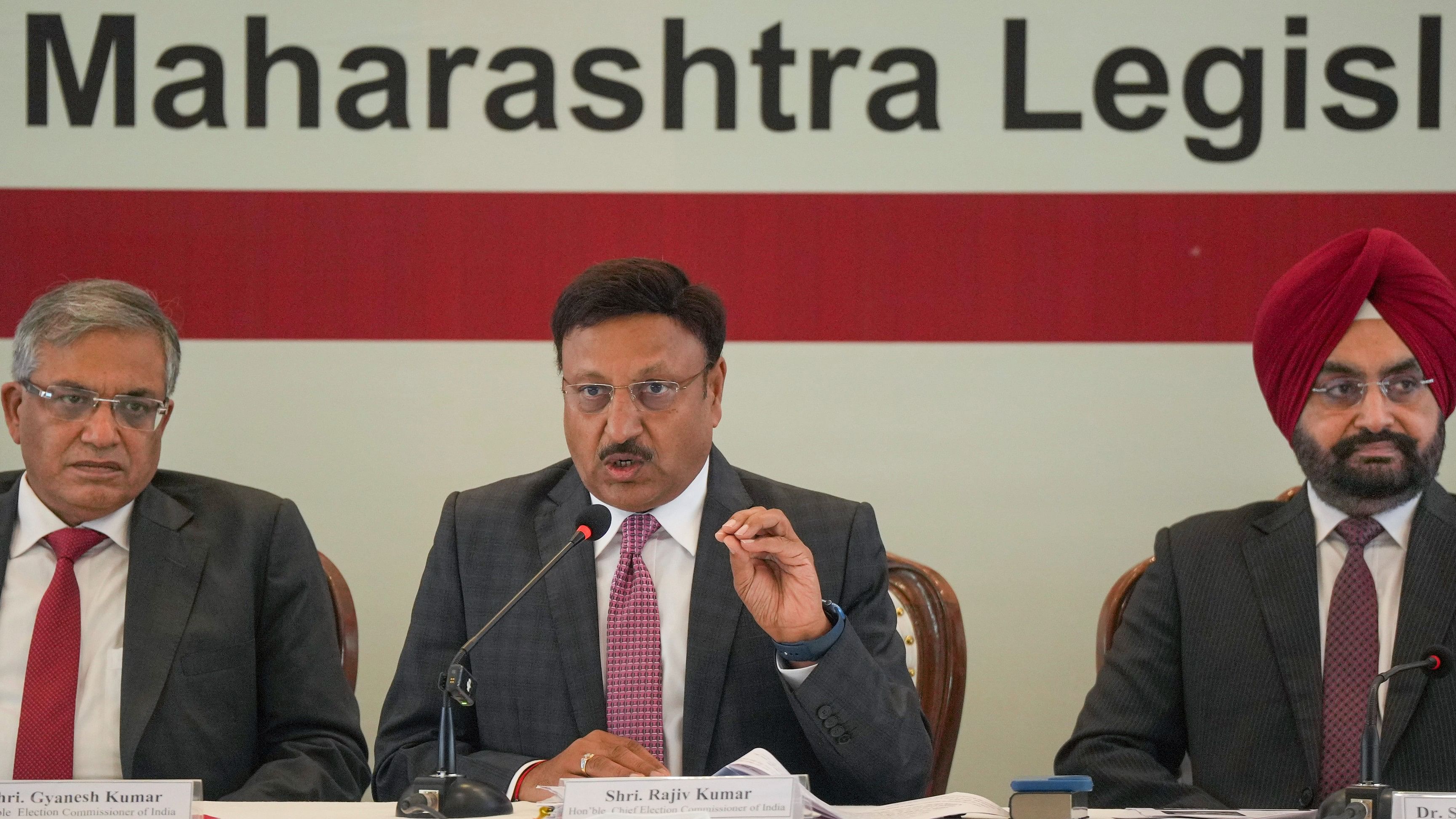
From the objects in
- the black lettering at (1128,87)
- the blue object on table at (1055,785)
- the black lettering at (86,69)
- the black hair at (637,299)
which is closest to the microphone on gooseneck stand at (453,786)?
the black hair at (637,299)

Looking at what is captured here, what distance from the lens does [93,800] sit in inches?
70.9

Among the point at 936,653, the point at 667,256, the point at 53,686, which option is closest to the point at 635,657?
the point at 936,653

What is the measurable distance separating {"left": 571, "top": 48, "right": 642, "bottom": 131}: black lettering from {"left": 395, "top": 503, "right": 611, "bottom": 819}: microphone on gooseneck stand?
1709 millimetres

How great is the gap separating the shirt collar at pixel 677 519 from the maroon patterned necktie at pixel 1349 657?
1.05m

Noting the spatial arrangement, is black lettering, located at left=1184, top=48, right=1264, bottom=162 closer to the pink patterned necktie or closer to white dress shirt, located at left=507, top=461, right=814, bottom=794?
white dress shirt, located at left=507, top=461, right=814, bottom=794

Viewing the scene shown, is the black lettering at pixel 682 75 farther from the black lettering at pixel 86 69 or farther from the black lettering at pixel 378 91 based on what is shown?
the black lettering at pixel 86 69

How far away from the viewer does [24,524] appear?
2.50 meters

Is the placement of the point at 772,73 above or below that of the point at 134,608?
above

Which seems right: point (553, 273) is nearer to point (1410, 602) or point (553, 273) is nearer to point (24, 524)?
point (24, 524)

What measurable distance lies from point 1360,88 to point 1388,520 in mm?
1383

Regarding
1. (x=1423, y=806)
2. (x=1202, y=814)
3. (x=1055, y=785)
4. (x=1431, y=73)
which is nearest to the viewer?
(x=1423, y=806)

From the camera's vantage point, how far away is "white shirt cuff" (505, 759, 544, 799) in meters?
2.17

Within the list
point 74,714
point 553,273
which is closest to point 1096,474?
point 553,273

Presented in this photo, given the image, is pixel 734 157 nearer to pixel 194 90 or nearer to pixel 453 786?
pixel 194 90
